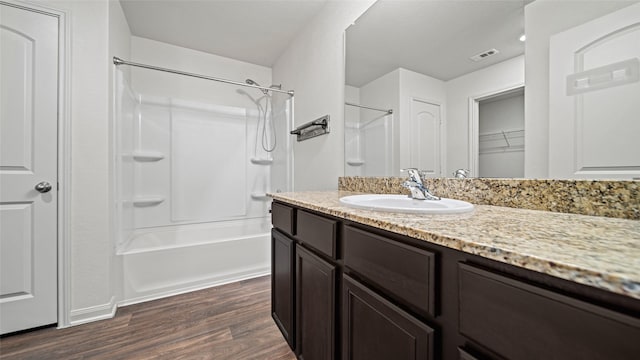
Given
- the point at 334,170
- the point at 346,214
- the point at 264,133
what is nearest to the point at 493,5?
the point at 346,214

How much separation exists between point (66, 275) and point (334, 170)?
1.88 metres

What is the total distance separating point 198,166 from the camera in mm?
2873

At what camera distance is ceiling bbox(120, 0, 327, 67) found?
2.01 meters

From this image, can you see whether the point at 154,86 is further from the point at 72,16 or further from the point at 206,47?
the point at 72,16

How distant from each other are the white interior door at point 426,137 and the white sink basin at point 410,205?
221 millimetres

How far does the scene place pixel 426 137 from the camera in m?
1.26

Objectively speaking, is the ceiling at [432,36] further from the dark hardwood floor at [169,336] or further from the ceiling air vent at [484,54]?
the dark hardwood floor at [169,336]

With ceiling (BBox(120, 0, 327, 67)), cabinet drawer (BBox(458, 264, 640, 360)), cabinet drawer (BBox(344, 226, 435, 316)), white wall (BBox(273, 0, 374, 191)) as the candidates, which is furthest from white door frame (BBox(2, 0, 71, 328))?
cabinet drawer (BBox(458, 264, 640, 360))

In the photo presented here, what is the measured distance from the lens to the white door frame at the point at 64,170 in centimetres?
154

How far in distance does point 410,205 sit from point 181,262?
1916 mm

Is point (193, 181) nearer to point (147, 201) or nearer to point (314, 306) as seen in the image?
point (147, 201)

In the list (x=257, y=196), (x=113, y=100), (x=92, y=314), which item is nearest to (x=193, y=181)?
(x=257, y=196)

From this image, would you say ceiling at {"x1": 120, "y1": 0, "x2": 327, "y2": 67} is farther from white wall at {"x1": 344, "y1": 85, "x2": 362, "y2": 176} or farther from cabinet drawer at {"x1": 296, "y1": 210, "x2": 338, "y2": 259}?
cabinet drawer at {"x1": 296, "y1": 210, "x2": 338, "y2": 259}

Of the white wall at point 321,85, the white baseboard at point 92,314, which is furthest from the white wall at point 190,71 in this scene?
the white baseboard at point 92,314
